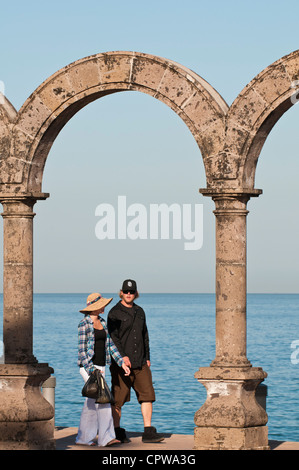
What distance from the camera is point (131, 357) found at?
1335cm

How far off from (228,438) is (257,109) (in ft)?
11.1

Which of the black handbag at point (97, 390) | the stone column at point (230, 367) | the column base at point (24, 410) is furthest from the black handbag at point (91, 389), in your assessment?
the stone column at point (230, 367)

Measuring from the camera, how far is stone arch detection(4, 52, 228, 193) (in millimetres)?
12789

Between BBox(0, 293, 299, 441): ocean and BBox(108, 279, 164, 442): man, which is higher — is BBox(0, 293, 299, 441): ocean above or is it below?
below

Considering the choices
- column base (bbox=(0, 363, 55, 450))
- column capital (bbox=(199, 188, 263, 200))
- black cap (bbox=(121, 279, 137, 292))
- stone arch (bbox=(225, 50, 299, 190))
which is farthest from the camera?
black cap (bbox=(121, 279, 137, 292))

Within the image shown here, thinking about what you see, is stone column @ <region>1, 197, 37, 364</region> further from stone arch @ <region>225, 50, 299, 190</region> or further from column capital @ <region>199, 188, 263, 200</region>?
stone arch @ <region>225, 50, 299, 190</region>

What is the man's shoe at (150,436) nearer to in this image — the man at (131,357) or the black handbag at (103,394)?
the man at (131,357)

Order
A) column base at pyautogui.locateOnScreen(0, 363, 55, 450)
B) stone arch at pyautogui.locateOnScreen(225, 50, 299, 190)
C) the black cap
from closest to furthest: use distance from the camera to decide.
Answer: stone arch at pyautogui.locateOnScreen(225, 50, 299, 190) < column base at pyautogui.locateOnScreen(0, 363, 55, 450) < the black cap

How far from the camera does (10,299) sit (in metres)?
13.4

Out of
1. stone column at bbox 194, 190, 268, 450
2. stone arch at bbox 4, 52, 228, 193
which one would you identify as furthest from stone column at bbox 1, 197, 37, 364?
stone column at bbox 194, 190, 268, 450

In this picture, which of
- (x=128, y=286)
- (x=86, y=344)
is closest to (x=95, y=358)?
(x=86, y=344)

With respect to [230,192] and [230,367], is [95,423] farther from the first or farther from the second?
[230,192]

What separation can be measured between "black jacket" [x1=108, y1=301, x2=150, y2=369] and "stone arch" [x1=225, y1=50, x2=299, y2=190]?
1947 millimetres
